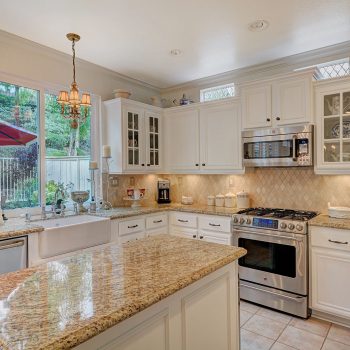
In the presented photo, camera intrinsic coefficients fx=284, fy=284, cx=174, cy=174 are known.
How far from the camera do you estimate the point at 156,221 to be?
12.0 ft

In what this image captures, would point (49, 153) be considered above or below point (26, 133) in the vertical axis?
below

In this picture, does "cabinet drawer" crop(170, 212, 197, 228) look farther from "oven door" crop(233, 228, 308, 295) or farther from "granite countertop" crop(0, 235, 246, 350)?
"granite countertop" crop(0, 235, 246, 350)

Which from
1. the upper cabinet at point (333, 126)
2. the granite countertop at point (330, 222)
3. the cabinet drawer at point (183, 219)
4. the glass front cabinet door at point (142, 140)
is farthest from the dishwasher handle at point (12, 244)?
the upper cabinet at point (333, 126)

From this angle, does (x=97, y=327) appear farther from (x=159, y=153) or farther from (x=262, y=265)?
(x=159, y=153)

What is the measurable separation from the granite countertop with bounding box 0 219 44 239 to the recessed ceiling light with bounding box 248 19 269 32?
265cm

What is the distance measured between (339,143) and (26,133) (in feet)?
10.8

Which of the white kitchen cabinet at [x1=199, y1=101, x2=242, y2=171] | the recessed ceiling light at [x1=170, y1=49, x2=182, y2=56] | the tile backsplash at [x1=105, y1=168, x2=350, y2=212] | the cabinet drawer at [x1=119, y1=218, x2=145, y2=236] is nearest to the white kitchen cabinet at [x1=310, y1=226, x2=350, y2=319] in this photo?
the tile backsplash at [x1=105, y1=168, x2=350, y2=212]

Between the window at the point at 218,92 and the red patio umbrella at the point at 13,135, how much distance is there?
244 centimetres

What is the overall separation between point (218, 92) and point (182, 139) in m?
0.88

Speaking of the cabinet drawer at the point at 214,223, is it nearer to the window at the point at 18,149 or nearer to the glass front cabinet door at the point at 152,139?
the glass front cabinet door at the point at 152,139

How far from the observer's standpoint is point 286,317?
282cm

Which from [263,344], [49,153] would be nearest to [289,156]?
[263,344]

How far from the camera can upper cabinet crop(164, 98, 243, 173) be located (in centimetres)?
360

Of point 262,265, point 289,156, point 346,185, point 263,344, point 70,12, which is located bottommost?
point 263,344
